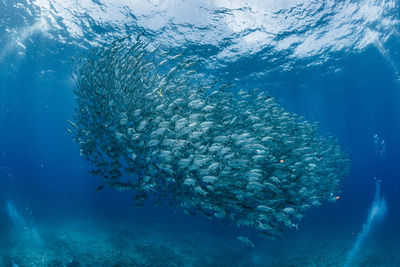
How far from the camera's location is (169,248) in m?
14.6

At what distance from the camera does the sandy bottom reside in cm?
1269

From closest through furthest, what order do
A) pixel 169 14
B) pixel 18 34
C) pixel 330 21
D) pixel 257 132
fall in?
pixel 257 132 → pixel 169 14 → pixel 330 21 → pixel 18 34

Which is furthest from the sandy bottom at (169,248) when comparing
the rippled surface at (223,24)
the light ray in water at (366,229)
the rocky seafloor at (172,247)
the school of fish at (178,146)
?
the rippled surface at (223,24)

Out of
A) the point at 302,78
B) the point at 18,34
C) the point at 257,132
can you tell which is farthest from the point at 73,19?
the point at 302,78

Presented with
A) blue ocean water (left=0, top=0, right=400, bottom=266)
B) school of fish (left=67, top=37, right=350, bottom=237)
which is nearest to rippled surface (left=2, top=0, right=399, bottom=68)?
blue ocean water (left=0, top=0, right=400, bottom=266)

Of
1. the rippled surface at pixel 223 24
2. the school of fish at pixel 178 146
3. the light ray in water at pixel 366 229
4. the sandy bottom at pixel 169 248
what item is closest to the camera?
the school of fish at pixel 178 146

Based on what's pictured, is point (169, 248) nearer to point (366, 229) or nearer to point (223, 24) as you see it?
point (223, 24)

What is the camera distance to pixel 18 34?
1994cm

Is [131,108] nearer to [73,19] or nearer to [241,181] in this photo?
[241,181]

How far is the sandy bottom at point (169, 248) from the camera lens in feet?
41.6

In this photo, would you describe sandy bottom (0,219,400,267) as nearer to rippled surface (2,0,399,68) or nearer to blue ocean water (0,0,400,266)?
blue ocean water (0,0,400,266)

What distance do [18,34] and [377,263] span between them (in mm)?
29782

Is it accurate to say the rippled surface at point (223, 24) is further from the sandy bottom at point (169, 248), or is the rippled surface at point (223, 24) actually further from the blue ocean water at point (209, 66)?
the sandy bottom at point (169, 248)

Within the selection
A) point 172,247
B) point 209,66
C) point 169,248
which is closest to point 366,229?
point 172,247
